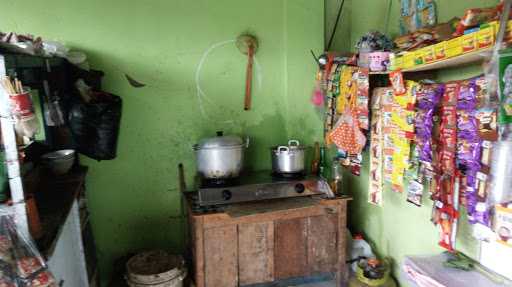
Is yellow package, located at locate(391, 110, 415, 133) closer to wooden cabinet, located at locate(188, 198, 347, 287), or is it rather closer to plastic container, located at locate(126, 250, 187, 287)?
wooden cabinet, located at locate(188, 198, 347, 287)

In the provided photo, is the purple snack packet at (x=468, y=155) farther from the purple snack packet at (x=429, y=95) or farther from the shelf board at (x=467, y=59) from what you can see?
the shelf board at (x=467, y=59)

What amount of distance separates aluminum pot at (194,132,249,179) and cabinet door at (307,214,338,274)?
0.58 meters

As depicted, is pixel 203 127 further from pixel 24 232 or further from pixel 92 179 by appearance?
pixel 24 232

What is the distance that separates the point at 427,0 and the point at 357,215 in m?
1.53

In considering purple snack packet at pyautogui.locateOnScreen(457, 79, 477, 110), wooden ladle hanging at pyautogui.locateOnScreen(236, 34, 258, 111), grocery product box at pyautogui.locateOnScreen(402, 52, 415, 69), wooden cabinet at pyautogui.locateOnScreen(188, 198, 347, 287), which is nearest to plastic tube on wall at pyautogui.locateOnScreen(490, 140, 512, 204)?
purple snack packet at pyautogui.locateOnScreen(457, 79, 477, 110)

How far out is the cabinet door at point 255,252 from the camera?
2025 mm

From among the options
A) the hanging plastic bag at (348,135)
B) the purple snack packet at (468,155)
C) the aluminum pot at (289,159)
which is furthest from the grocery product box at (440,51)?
the aluminum pot at (289,159)

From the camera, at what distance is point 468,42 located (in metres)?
1.29

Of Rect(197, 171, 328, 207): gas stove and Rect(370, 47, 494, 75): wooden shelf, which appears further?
Rect(197, 171, 328, 207): gas stove

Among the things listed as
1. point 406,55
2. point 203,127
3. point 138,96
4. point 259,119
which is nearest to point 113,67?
point 138,96

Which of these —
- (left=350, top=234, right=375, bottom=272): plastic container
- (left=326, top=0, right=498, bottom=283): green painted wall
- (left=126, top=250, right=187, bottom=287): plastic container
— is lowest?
(left=350, top=234, right=375, bottom=272): plastic container

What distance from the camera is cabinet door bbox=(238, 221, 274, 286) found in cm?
203

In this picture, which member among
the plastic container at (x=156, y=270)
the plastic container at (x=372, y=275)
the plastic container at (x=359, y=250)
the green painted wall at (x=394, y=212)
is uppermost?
the green painted wall at (x=394, y=212)

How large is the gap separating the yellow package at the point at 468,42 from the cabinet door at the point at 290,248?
125cm
